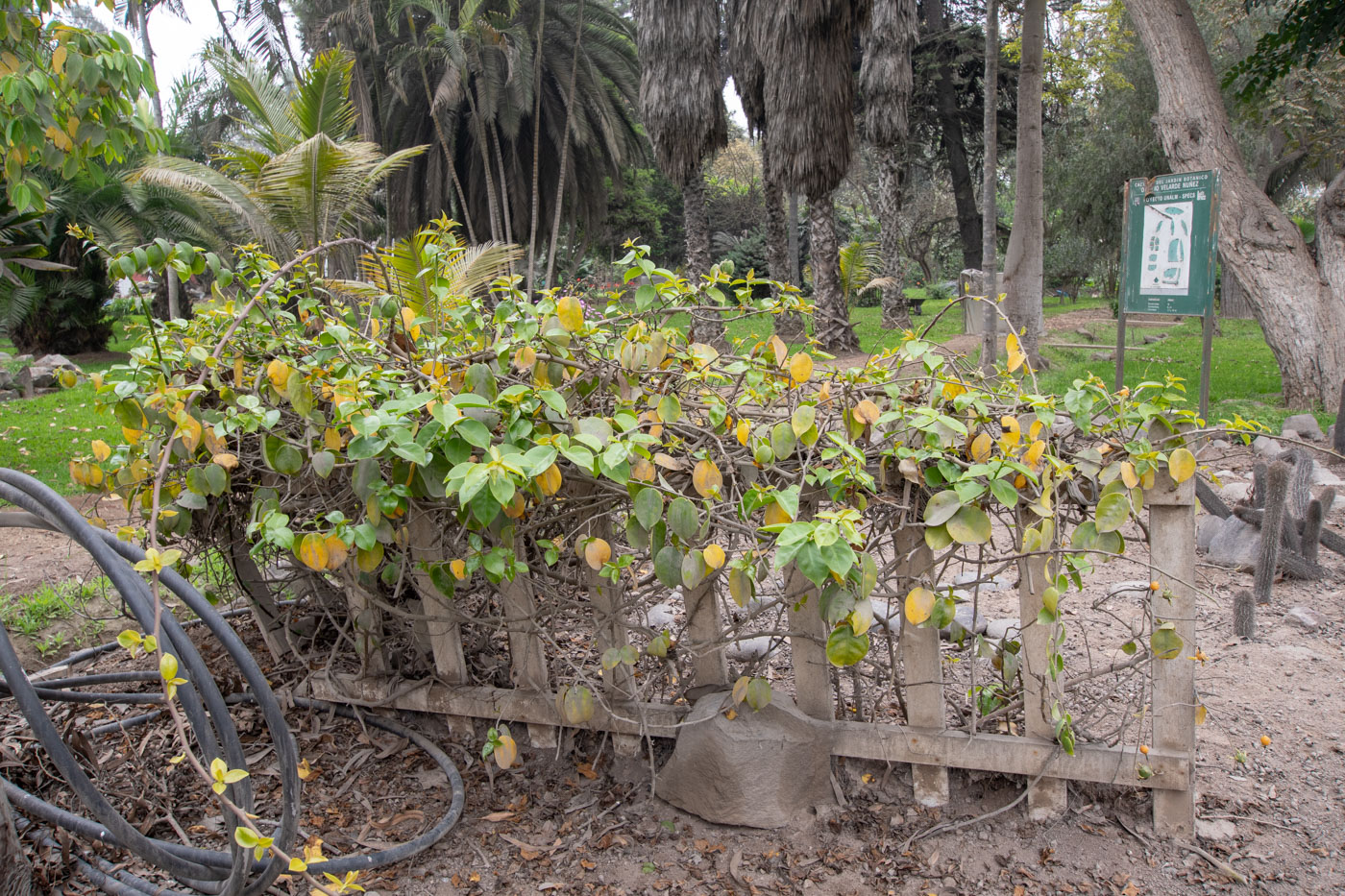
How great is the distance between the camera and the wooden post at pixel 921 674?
2.18 metres

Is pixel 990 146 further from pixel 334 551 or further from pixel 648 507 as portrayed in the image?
pixel 334 551

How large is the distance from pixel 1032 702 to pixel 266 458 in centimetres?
208

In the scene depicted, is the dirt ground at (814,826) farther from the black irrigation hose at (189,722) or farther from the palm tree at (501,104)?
the palm tree at (501,104)

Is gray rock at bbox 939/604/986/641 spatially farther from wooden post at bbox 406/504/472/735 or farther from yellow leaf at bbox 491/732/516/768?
wooden post at bbox 406/504/472/735

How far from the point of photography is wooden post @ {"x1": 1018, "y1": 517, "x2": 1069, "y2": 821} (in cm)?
217

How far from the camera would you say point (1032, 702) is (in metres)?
2.23

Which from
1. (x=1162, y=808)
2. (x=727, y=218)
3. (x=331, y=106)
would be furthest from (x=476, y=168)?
(x=1162, y=808)

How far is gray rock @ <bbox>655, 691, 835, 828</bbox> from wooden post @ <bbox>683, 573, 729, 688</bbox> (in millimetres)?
159

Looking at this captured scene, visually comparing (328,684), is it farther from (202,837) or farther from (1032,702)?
(1032,702)

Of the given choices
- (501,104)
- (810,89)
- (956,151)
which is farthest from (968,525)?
(956,151)

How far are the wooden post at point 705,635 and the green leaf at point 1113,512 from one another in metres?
0.93

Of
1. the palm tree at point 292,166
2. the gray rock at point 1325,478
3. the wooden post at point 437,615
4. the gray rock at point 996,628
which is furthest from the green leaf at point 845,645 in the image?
the palm tree at point 292,166

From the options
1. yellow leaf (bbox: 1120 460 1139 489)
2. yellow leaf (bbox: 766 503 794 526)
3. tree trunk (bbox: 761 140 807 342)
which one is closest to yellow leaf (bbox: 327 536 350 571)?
yellow leaf (bbox: 766 503 794 526)

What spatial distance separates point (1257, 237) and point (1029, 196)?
240 cm
